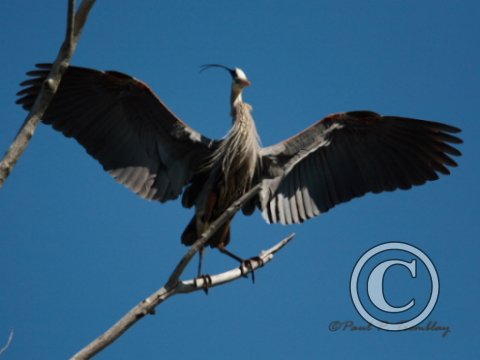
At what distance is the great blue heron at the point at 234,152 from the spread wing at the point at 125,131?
1 centimetres

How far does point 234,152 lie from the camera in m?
8.27

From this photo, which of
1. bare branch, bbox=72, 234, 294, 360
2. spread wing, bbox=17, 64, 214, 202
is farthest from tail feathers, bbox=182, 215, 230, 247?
bare branch, bbox=72, 234, 294, 360

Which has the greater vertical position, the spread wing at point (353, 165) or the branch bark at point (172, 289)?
the spread wing at point (353, 165)

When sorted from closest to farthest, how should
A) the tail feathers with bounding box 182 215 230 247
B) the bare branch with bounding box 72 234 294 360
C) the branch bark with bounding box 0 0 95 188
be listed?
the branch bark with bounding box 0 0 95 188 → the bare branch with bounding box 72 234 294 360 → the tail feathers with bounding box 182 215 230 247

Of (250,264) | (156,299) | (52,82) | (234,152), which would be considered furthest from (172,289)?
(234,152)

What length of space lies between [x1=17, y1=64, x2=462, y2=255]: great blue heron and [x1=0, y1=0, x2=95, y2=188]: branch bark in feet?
8.94

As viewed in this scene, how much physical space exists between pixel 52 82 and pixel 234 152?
3.19 m

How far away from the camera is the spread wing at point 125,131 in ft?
27.8

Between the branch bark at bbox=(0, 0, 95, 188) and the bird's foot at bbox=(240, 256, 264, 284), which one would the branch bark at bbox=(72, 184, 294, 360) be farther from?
the branch bark at bbox=(0, 0, 95, 188)

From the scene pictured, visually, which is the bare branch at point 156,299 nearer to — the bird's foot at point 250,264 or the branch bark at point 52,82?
the bird's foot at point 250,264

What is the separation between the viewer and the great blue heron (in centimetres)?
838

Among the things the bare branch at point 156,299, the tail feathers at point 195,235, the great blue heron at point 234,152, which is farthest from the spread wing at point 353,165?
the bare branch at point 156,299

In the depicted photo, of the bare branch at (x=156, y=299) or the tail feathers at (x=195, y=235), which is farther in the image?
the tail feathers at (x=195, y=235)

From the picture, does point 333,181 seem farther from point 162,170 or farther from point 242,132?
point 162,170
